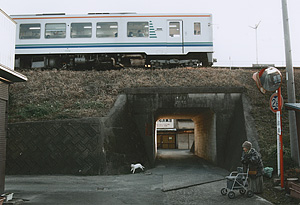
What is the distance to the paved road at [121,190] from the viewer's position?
7.54 m

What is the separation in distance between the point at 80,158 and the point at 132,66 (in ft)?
30.5

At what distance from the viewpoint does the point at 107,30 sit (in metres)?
19.3

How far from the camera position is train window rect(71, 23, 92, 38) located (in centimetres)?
1936

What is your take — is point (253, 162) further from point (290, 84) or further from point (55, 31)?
point (55, 31)

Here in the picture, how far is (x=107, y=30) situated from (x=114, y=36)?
66cm

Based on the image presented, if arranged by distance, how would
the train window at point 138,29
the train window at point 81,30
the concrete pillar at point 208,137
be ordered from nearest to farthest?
the concrete pillar at point 208,137 → the train window at point 138,29 → the train window at point 81,30

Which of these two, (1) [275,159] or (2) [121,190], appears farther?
(1) [275,159]

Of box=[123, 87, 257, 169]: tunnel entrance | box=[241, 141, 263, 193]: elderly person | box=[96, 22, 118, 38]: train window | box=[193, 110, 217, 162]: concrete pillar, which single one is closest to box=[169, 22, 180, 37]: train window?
box=[96, 22, 118, 38]: train window

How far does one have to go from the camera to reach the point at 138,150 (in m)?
14.5

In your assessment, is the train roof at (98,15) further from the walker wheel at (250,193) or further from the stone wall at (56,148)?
the walker wheel at (250,193)

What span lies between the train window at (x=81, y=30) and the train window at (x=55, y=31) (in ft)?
2.11

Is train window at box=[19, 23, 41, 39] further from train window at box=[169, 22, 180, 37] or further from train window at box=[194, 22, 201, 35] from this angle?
train window at box=[194, 22, 201, 35]

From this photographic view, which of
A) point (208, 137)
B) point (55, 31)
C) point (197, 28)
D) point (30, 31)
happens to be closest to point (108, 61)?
point (55, 31)

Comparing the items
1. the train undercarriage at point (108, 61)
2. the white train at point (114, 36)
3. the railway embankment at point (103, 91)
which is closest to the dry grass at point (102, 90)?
the railway embankment at point (103, 91)
